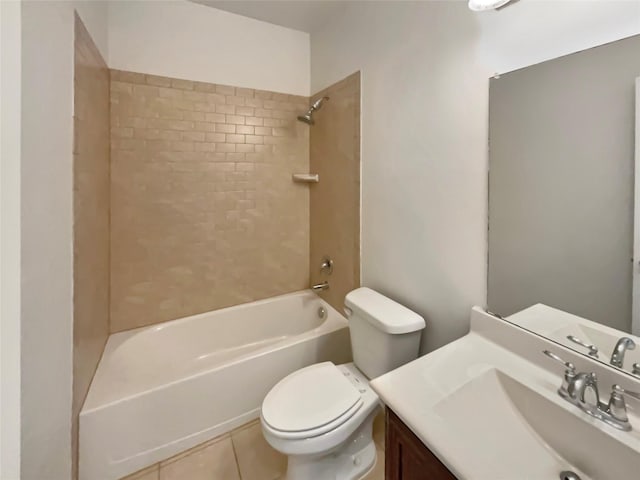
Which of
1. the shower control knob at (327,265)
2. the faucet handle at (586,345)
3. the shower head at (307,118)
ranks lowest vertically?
the faucet handle at (586,345)

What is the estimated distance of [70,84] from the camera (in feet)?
3.60

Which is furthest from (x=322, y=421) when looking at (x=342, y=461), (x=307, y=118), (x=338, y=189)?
(x=307, y=118)

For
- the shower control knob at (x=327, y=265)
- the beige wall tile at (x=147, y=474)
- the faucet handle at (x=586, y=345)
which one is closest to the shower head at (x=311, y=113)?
the shower control knob at (x=327, y=265)

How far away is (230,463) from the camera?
4.67 ft

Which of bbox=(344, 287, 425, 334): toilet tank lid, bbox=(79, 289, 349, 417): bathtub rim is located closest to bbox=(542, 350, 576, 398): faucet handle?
bbox=(344, 287, 425, 334): toilet tank lid

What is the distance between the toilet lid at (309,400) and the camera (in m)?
1.11

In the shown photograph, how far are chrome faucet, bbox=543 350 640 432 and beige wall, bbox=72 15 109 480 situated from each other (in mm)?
1729

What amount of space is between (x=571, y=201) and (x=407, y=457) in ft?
3.06

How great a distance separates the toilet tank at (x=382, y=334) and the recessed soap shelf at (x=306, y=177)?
1158 millimetres

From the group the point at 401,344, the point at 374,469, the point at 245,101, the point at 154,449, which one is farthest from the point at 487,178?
the point at 154,449

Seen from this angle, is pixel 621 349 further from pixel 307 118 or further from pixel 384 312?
pixel 307 118

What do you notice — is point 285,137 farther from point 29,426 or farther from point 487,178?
point 29,426

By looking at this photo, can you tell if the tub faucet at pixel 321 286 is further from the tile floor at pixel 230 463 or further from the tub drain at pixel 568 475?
the tub drain at pixel 568 475

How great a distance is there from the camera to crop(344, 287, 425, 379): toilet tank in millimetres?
1298
